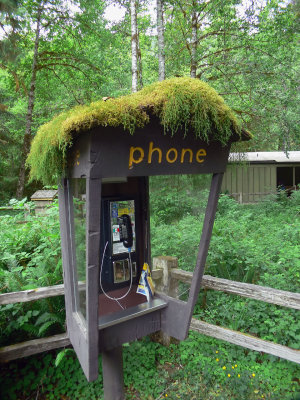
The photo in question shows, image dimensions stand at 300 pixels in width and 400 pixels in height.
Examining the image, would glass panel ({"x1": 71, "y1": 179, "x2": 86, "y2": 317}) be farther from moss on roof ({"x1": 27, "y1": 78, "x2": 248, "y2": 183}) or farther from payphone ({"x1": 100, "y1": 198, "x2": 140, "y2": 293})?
payphone ({"x1": 100, "y1": 198, "x2": 140, "y2": 293})

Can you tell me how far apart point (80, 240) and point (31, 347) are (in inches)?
56.0

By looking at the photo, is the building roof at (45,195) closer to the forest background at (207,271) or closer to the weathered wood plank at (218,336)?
the forest background at (207,271)

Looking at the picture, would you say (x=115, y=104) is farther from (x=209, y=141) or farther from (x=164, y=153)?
(x=209, y=141)

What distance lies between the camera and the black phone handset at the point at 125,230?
2918mm

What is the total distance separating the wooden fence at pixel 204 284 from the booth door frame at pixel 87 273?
0.33 meters

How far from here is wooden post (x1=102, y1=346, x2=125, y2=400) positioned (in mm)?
2719

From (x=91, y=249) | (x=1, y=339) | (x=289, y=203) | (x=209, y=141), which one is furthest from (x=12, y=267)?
(x=289, y=203)

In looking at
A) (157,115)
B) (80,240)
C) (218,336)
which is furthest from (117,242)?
(218,336)

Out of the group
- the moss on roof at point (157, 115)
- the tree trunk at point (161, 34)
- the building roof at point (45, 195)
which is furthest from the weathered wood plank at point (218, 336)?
the tree trunk at point (161, 34)

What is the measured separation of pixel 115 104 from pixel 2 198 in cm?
1529

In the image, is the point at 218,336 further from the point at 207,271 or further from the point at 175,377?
the point at 207,271

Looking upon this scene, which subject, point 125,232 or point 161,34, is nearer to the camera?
point 125,232

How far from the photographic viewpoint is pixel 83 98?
40.6 feet

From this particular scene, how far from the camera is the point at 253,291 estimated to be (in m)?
3.06
